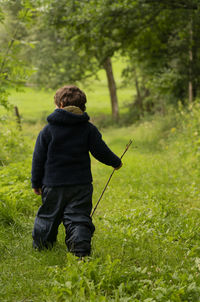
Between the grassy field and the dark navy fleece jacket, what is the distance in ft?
2.66

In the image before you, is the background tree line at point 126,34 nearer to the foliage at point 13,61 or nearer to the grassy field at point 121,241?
the foliage at point 13,61

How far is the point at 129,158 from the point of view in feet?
27.1

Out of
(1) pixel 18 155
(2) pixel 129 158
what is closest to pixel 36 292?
(1) pixel 18 155

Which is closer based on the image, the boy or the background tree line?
the boy

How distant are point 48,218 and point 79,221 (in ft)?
1.26

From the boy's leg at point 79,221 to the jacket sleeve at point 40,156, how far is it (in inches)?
16.0

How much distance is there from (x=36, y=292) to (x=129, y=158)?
5.66 metres

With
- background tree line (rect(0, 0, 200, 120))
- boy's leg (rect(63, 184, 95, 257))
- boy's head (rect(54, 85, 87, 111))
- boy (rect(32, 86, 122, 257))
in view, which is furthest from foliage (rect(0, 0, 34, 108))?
boy's leg (rect(63, 184, 95, 257))

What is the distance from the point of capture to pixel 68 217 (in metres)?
3.40

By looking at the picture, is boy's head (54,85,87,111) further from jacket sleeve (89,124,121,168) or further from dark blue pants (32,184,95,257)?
dark blue pants (32,184,95,257)

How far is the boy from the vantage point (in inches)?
133

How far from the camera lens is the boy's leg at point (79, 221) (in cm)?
324

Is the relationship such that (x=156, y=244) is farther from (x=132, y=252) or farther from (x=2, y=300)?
(x=2, y=300)

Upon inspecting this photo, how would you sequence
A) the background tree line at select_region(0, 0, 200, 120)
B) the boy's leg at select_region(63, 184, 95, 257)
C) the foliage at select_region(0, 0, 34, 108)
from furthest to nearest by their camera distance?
the background tree line at select_region(0, 0, 200, 120)
the foliage at select_region(0, 0, 34, 108)
the boy's leg at select_region(63, 184, 95, 257)
